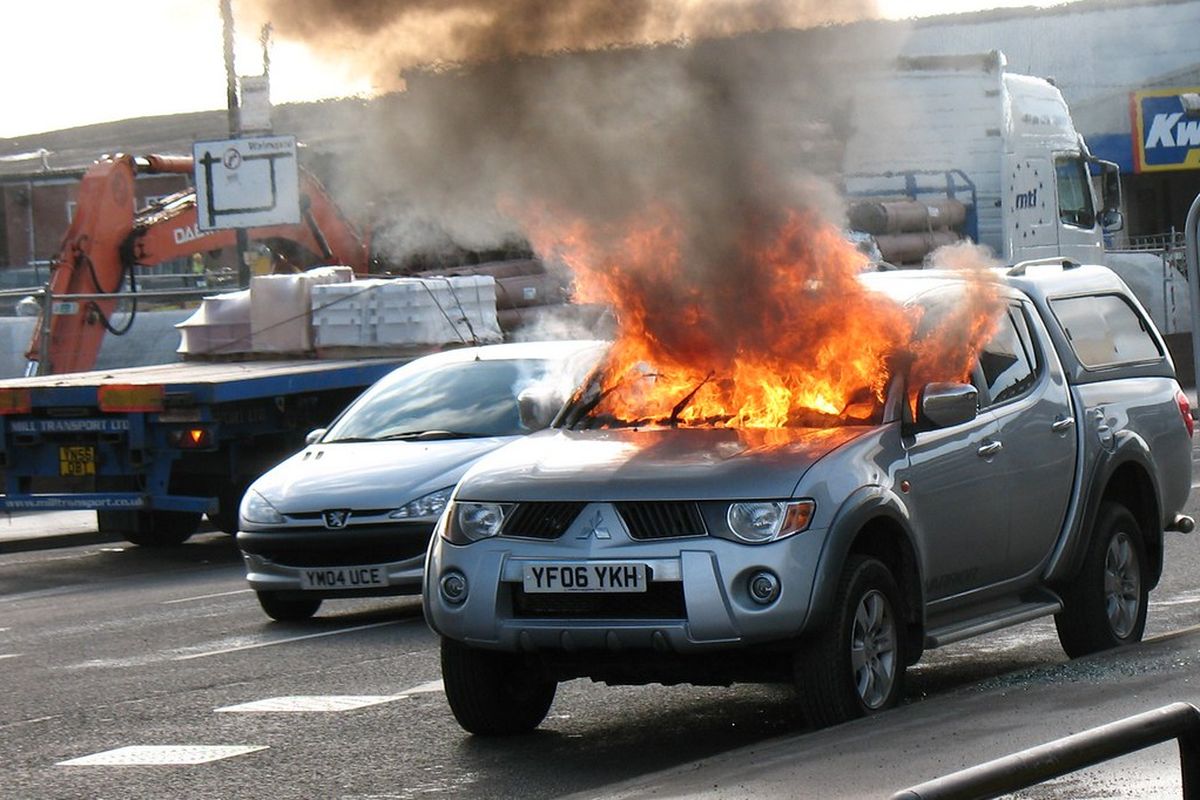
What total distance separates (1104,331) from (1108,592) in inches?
54.6

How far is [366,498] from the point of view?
12.3 m

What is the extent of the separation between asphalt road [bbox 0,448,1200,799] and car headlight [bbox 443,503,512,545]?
2.82 feet

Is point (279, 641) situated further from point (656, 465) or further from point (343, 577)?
point (656, 465)

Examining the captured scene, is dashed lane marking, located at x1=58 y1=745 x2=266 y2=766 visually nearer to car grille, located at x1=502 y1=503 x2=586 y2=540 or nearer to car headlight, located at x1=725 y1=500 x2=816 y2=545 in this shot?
car grille, located at x1=502 y1=503 x2=586 y2=540

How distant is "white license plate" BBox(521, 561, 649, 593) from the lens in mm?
7750

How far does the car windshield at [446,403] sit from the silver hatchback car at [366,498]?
0.04 ft

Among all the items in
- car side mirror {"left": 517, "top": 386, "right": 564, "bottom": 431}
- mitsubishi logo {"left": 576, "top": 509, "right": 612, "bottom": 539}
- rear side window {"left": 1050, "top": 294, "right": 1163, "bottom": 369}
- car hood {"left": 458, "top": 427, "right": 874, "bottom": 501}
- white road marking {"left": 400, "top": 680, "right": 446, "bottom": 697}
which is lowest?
white road marking {"left": 400, "top": 680, "right": 446, "bottom": 697}

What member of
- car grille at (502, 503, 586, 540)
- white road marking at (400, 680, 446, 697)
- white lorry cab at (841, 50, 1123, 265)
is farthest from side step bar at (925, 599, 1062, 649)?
white lorry cab at (841, 50, 1123, 265)

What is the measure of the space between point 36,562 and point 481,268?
478 centimetres

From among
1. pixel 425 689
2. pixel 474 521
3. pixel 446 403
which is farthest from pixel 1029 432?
pixel 446 403

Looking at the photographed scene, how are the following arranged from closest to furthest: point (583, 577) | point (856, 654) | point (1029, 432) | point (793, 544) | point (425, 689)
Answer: point (793, 544) < point (583, 577) < point (856, 654) < point (1029, 432) < point (425, 689)

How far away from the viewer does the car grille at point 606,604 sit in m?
7.76

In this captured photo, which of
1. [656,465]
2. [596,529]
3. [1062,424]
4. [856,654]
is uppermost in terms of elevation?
[656,465]

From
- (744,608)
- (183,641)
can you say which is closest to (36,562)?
(183,641)
